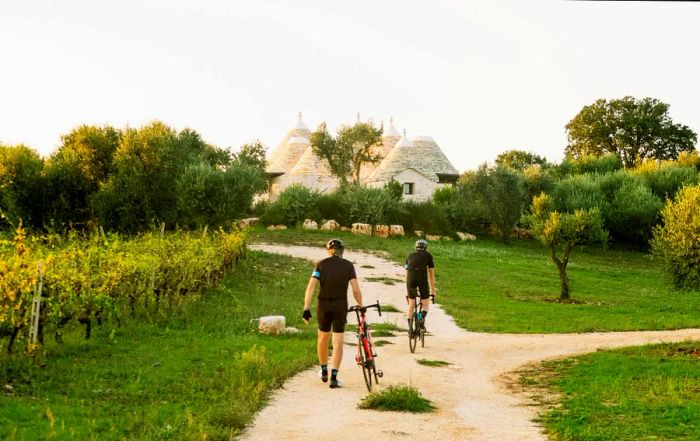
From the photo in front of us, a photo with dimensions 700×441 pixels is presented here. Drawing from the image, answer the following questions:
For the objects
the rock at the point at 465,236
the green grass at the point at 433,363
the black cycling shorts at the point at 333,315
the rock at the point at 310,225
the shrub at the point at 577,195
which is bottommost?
the green grass at the point at 433,363

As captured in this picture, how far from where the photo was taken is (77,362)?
36.6 feet

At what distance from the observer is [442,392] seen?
10.5 metres

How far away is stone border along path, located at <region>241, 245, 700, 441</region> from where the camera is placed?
809 cm

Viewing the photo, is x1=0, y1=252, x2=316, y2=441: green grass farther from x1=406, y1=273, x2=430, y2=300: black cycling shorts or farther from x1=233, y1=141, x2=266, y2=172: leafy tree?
x1=233, y1=141, x2=266, y2=172: leafy tree

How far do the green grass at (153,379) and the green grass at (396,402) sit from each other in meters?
1.52

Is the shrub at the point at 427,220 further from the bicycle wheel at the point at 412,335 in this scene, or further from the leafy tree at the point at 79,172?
the bicycle wheel at the point at 412,335

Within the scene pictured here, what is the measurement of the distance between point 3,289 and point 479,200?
39.0m

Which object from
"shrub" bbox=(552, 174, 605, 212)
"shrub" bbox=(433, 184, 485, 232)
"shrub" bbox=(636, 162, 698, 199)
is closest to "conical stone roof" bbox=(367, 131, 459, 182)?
"shrub" bbox=(433, 184, 485, 232)

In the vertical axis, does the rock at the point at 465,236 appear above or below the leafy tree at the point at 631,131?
below

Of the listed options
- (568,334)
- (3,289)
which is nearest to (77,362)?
(3,289)

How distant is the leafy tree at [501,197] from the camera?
1784 inches

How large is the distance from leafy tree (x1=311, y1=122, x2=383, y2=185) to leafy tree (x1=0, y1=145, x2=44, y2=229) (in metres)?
29.7

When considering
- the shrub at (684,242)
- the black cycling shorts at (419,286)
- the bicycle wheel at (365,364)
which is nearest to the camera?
the bicycle wheel at (365,364)

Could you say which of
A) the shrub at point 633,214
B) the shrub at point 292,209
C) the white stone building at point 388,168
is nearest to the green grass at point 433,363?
the shrub at point 292,209
